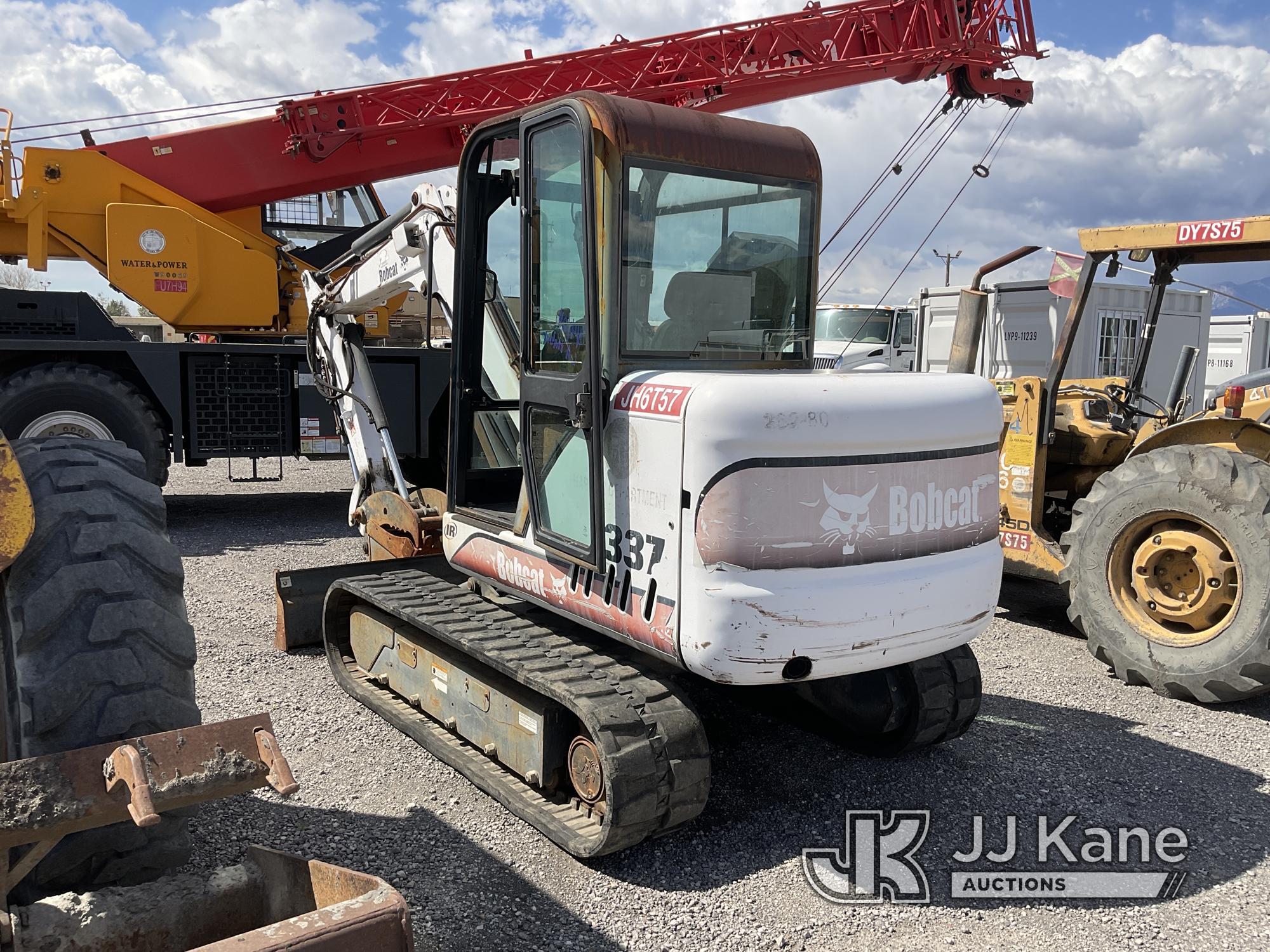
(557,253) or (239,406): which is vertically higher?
(557,253)

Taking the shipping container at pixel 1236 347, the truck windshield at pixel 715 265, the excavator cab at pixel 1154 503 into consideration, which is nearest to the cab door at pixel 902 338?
the shipping container at pixel 1236 347

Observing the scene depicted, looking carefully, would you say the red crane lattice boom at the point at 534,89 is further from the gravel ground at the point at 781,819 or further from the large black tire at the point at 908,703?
the large black tire at the point at 908,703

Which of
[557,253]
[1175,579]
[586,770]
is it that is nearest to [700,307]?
[557,253]

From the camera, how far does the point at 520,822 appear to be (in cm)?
365

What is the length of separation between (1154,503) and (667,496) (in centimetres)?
330

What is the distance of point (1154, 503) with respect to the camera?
520 centimetres

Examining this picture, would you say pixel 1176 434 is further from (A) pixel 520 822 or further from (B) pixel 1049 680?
(A) pixel 520 822


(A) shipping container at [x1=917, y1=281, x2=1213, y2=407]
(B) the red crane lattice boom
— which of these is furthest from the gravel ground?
(A) shipping container at [x1=917, y1=281, x2=1213, y2=407]

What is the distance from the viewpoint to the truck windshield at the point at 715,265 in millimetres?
3434

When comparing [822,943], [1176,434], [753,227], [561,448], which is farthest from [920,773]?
[1176,434]

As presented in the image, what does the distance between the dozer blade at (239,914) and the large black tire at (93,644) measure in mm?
107

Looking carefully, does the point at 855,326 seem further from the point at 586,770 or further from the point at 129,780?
the point at 129,780

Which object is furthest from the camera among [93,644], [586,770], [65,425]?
[65,425]

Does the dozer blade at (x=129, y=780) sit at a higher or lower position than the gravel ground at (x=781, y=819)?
higher
